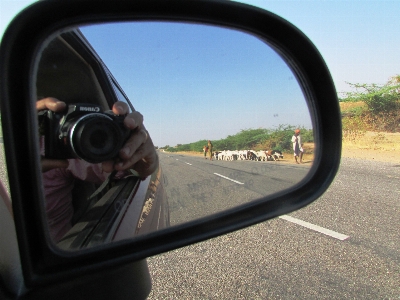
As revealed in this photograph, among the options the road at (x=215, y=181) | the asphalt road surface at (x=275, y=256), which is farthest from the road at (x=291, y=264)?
the road at (x=215, y=181)

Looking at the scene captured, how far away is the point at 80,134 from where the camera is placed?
0.88 m

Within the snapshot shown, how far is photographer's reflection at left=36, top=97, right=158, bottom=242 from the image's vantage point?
3.27 feet

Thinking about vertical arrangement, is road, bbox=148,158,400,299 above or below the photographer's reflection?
below

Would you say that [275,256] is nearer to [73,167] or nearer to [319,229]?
[319,229]

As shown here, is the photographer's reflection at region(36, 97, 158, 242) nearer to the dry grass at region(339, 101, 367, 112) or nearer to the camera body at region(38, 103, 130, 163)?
the camera body at region(38, 103, 130, 163)

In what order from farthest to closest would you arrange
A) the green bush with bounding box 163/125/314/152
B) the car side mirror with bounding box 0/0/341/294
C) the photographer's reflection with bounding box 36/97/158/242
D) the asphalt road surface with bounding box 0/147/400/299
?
the asphalt road surface with bounding box 0/147/400/299
the green bush with bounding box 163/125/314/152
the photographer's reflection with bounding box 36/97/158/242
the car side mirror with bounding box 0/0/341/294

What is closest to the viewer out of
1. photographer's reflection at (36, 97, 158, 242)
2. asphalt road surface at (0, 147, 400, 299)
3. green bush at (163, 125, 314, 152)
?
photographer's reflection at (36, 97, 158, 242)

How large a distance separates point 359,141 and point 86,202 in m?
26.5

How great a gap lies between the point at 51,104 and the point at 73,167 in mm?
210

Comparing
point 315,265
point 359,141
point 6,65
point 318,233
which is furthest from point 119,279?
point 359,141

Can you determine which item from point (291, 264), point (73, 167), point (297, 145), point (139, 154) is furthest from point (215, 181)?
point (291, 264)

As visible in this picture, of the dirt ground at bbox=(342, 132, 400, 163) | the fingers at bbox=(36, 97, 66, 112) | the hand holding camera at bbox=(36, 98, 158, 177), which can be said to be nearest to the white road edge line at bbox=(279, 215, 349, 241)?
the hand holding camera at bbox=(36, 98, 158, 177)

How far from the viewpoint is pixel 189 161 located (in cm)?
138

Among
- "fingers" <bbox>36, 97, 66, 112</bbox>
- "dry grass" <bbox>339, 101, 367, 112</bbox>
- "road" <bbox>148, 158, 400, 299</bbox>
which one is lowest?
"road" <bbox>148, 158, 400, 299</bbox>
